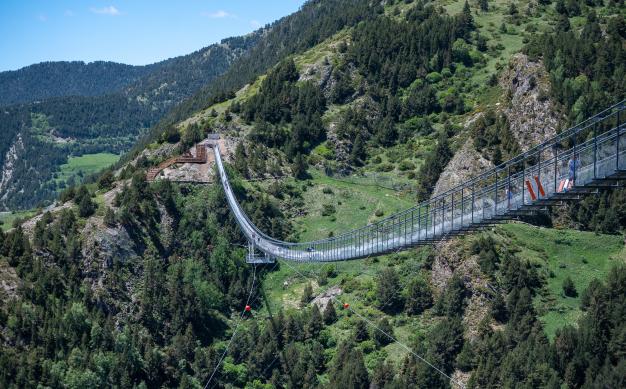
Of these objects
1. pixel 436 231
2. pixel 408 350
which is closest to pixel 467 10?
pixel 408 350

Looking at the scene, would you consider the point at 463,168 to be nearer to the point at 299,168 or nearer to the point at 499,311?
the point at 299,168

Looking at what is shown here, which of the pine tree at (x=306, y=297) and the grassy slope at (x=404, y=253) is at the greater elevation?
the grassy slope at (x=404, y=253)

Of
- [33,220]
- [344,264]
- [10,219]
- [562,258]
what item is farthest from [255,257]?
[10,219]

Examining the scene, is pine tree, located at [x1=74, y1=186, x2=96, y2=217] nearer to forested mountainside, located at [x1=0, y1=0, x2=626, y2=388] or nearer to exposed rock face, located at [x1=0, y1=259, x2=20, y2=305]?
forested mountainside, located at [x1=0, y1=0, x2=626, y2=388]

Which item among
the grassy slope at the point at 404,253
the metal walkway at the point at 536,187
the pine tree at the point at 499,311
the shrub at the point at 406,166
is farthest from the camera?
the shrub at the point at 406,166

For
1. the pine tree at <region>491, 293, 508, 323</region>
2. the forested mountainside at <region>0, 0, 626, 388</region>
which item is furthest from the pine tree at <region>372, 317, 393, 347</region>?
the pine tree at <region>491, 293, 508, 323</region>

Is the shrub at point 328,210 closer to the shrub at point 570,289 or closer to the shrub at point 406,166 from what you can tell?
the shrub at point 406,166

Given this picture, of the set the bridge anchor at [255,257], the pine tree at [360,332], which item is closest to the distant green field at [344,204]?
the bridge anchor at [255,257]
